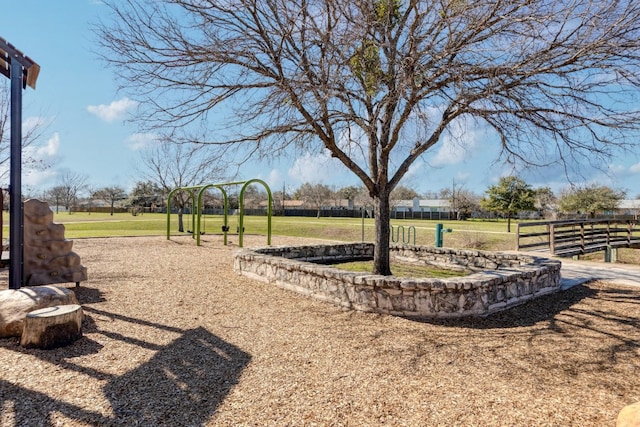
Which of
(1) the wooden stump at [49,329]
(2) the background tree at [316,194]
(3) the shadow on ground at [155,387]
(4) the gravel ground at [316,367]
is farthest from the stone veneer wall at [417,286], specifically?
(2) the background tree at [316,194]

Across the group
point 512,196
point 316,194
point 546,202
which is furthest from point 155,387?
point 316,194

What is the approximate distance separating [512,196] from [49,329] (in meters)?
31.4

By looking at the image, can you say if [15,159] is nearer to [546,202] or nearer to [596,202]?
[596,202]

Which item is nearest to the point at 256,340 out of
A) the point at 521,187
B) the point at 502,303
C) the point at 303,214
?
the point at 502,303

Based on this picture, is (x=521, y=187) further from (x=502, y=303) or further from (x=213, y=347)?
(x=213, y=347)

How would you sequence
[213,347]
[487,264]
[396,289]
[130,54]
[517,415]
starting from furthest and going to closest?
[487,264], [130,54], [396,289], [213,347], [517,415]

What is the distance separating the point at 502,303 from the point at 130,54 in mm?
6894

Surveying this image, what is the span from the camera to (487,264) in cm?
871

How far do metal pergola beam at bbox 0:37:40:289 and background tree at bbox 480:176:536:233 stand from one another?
29938 mm

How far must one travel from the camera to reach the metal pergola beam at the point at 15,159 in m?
5.00

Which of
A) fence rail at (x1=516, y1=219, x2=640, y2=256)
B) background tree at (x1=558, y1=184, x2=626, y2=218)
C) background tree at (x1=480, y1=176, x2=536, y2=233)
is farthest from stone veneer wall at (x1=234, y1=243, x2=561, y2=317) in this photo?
background tree at (x1=558, y1=184, x2=626, y2=218)

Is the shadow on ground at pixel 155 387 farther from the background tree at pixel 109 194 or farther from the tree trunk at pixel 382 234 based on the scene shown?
the background tree at pixel 109 194

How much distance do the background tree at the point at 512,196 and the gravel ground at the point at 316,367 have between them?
25254mm

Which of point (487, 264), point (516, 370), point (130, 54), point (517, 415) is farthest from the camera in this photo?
point (487, 264)
